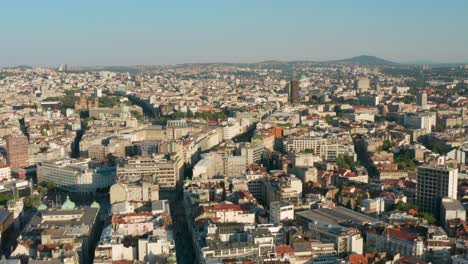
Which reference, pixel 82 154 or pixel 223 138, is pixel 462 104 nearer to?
pixel 223 138

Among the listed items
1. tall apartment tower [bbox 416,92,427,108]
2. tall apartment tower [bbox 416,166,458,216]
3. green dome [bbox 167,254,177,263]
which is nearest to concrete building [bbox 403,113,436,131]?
tall apartment tower [bbox 416,92,427,108]

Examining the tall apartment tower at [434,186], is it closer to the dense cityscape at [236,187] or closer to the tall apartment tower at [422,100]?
the dense cityscape at [236,187]

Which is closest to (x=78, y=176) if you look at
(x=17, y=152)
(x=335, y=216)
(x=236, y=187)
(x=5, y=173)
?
(x=5, y=173)

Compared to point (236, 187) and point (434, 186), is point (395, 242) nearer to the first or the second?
point (434, 186)

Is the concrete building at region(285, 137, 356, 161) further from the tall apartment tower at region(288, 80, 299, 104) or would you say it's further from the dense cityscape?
the tall apartment tower at region(288, 80, 299, 104)

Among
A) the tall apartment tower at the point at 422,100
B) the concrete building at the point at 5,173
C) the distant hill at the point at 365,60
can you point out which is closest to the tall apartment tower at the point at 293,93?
the tall apartment tower at the point at 422,100
